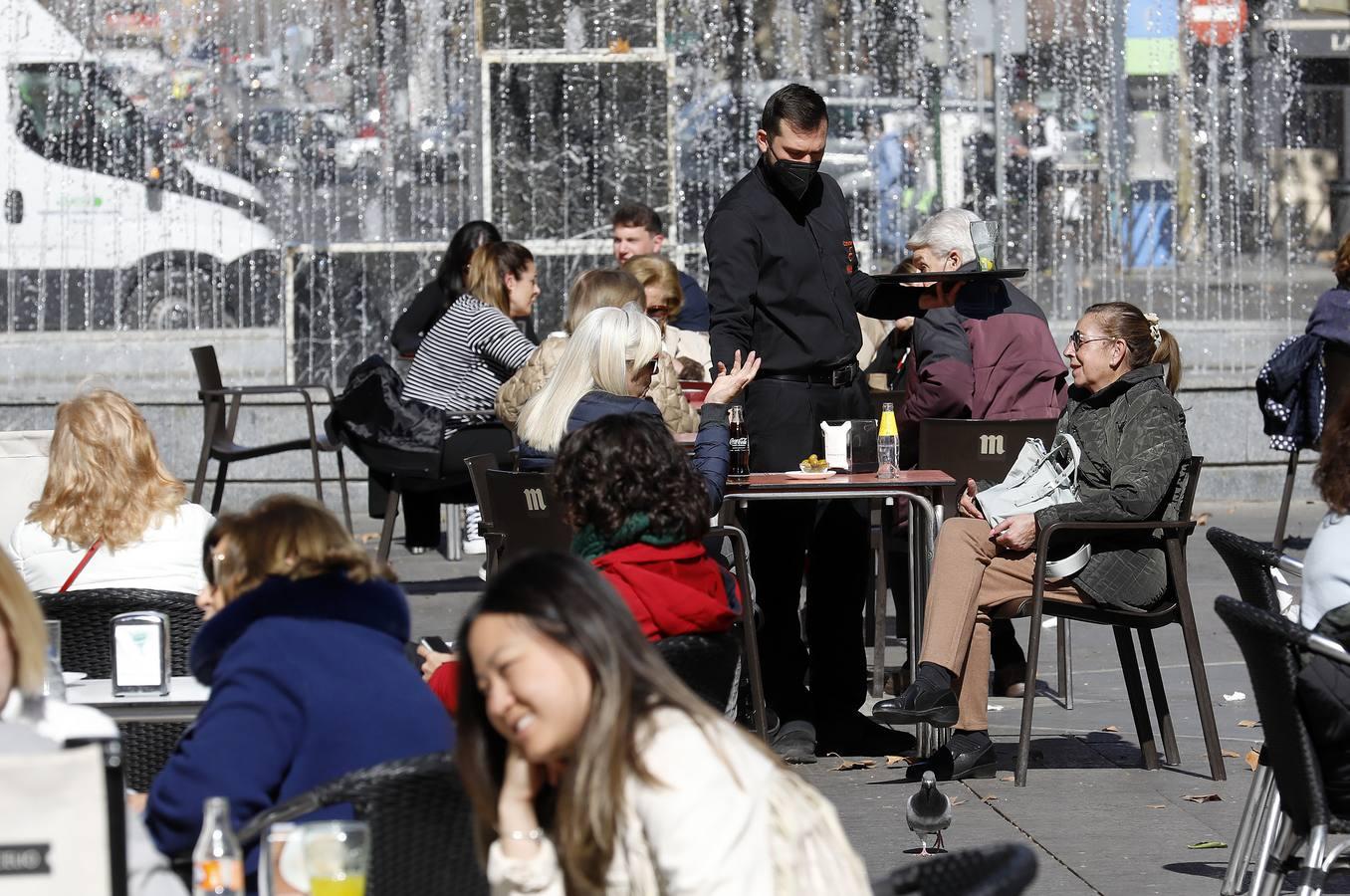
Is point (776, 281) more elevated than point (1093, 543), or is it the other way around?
point (776, 281)

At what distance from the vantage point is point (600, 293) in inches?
296

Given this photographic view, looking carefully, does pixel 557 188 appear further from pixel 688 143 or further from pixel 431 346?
pixel 431 346

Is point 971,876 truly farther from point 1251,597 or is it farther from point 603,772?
point 1251,597

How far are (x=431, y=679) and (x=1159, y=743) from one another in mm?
2921

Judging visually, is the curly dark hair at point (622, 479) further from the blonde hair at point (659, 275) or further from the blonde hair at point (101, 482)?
the blonde hair at point (659, 275)

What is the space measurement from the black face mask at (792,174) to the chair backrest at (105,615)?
274 centimetres

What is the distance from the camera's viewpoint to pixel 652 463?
4934 mm

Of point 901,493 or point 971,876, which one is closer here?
point 971,876

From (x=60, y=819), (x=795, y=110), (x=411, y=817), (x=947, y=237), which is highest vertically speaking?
(x=795, y=110)

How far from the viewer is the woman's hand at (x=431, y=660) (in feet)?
16.0

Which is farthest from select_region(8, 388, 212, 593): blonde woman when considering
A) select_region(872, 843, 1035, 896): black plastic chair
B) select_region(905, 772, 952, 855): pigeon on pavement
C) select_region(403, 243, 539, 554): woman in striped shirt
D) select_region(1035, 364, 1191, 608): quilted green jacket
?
select_region(403, 243, 539, 554): woman in striped shirt

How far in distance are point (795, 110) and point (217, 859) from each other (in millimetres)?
4331

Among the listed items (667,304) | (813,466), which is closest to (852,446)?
(813,466)

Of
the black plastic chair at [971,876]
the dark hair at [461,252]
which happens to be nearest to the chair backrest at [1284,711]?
the black plastic chair at [971,876]
